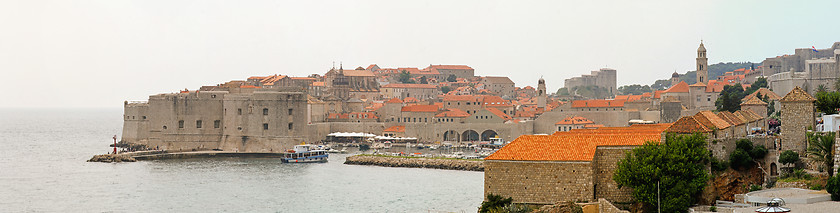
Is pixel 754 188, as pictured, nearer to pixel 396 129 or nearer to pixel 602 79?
pixel 396 129

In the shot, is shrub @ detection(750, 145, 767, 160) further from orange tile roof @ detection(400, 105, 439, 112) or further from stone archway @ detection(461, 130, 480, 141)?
orange tile roof @ detection(400, 105, 439, 112)

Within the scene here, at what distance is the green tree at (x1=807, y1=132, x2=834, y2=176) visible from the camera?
1766cm

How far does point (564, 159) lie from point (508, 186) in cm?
128

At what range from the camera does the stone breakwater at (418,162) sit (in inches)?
1571

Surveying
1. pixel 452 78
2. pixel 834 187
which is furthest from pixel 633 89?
pixel 834 187

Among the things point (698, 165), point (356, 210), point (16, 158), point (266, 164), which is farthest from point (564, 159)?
point (16, 158)

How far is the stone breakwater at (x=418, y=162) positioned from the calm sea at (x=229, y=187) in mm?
997

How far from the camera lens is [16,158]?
4966 centimetres

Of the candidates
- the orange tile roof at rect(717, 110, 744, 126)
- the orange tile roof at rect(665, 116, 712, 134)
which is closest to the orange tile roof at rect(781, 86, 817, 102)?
the orange tile roof at rect(717, 110, 744, 126)

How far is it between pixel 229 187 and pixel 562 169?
1840 centimetres

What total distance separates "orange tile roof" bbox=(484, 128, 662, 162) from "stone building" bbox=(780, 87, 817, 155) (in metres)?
3.08

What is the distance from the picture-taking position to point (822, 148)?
18047 millimetres

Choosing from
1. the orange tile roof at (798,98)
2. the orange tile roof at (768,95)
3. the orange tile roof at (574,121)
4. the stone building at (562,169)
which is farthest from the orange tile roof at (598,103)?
the stone building at (562,169)

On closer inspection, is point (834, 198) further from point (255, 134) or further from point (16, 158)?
point (16, 158)
